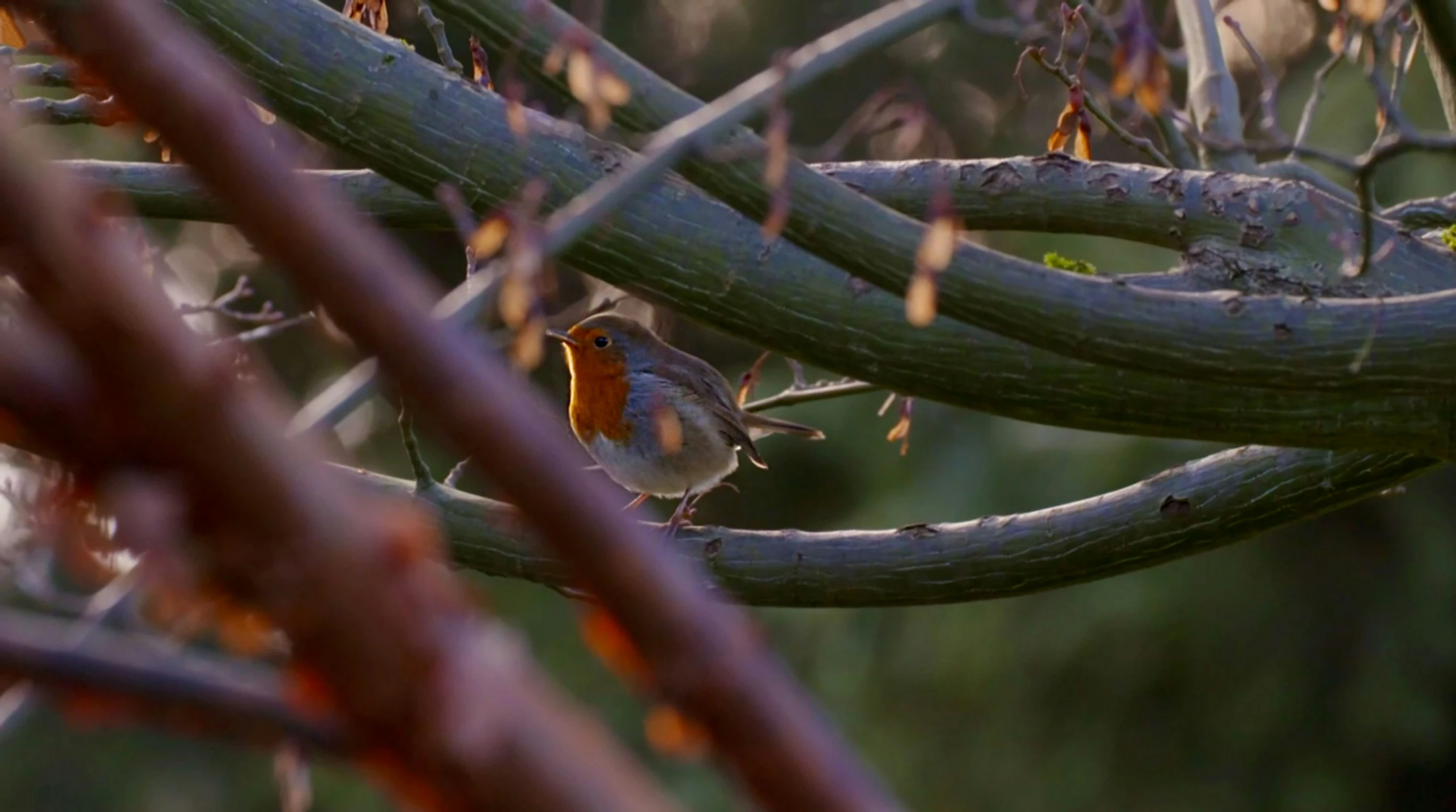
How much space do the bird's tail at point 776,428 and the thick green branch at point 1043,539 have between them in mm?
1504

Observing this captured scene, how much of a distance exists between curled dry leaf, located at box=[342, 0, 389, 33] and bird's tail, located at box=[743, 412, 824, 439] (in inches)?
76.4

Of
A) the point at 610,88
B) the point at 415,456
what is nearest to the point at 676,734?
the point at 610,88

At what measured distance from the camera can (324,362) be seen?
518 inches

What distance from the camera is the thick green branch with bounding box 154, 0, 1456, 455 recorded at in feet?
7.70

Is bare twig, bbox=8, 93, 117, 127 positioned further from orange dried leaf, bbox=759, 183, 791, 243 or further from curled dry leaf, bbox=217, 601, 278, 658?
curled dry leaf, bbox=217, 601, 278, 658

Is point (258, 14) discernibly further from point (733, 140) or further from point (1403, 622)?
point (1403, 622)

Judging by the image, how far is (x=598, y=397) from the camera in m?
4.83

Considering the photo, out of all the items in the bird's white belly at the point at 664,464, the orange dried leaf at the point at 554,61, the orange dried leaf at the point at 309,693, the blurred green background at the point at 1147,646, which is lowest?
the orange dried leaf at the point at 309,693

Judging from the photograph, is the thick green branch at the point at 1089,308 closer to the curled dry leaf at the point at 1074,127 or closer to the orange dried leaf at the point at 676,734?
the curled dry leaf at the point at 1074,127

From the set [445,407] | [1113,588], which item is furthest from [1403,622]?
[445,407]

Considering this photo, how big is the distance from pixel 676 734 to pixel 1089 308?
1.36 meters

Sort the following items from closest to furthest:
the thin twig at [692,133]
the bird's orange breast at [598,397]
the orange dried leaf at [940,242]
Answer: the thin twig at [692,133] < the orange dried leaf at [940,242] < the bird's orange breast at [598,397]

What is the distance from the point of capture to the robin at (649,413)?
472cm

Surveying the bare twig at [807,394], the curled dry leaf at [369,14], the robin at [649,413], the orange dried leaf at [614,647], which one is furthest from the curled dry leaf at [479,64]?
the orange dried leaf at [614,647]
